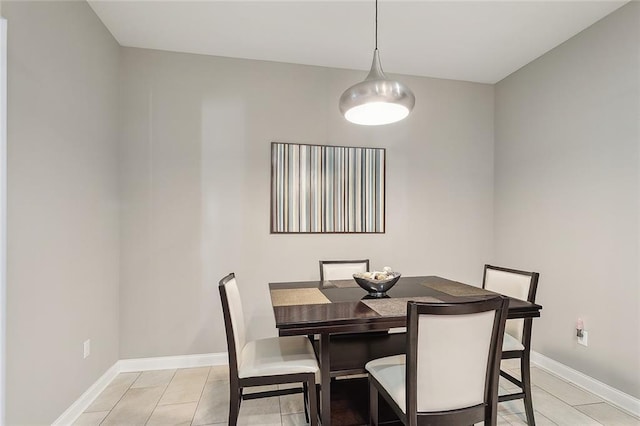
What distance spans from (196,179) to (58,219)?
115cm

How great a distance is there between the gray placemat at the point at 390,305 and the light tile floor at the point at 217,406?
93cm

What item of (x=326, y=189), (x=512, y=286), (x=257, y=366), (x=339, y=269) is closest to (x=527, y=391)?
(x=512, y=286)

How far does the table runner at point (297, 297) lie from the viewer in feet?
6.28

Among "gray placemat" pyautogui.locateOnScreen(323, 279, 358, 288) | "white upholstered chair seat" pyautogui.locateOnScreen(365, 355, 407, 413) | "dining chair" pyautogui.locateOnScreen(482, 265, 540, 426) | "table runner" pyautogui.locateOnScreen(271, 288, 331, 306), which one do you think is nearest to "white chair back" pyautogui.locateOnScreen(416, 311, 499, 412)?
"white upholstered chair seat" pyautogui.locateOnScreen(365, 355, 407, 413)

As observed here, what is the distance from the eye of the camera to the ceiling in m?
2.32

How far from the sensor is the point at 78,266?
216 cm

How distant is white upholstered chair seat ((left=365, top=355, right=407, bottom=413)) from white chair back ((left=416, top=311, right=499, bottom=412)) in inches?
4.8

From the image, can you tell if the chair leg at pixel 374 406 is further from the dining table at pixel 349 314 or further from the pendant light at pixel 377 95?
the pendant light at pixel 377 95

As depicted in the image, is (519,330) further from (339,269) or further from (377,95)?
(377,95)

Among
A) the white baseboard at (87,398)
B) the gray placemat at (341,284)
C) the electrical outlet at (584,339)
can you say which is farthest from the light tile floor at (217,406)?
the gray placemat at (341,284)

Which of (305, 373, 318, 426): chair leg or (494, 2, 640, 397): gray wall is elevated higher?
(494, 2, 640, 397): gray wall

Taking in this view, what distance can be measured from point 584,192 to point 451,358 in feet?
7.05

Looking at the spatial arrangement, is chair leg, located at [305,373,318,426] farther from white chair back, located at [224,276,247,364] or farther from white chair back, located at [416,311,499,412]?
white chair back, located at [416,311,499,412]

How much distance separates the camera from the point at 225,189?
3.00 metres
